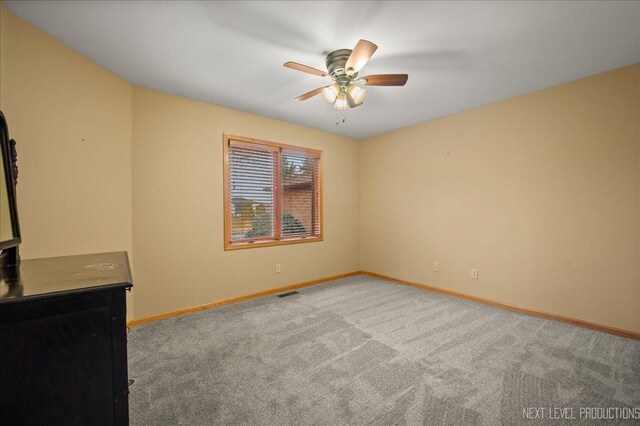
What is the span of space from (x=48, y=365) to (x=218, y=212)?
2650 millimetres

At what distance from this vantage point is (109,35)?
6.72 feet

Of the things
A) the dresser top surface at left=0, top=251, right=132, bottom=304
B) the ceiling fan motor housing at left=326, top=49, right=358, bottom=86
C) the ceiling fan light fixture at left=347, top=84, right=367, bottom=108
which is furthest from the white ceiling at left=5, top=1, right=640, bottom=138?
the dresser top surface at left=0, top=251, right=132, bottom=304

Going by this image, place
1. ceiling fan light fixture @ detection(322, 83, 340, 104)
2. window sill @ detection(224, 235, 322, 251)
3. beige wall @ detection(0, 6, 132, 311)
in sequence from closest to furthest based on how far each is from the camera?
beige wall @ detection(0, 6, 132, 311), ceiling fan light fixture @ detection(322, 83, 340, 104), window sill @ detection(224, 235, 322, 251)

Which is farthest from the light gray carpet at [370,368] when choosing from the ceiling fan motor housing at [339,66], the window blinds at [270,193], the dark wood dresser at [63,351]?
the ceiling fan motor housing at [339,66]

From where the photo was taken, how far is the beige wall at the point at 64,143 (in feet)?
6.44

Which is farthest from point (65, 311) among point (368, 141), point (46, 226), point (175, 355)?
point (368, 141)

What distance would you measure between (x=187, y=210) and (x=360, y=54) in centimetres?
255

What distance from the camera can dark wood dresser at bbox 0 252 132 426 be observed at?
85cm

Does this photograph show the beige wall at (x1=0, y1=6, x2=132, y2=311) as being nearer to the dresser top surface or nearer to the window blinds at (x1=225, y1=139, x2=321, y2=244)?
the dresser top surface

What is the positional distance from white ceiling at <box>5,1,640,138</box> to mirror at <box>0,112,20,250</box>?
3.54 feet

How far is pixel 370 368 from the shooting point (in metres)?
2.04

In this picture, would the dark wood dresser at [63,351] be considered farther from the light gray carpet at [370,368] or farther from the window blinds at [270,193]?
the window blinds at [270,193]

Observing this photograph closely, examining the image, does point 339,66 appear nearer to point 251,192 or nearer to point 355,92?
point 355,92

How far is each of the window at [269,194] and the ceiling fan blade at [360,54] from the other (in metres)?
2.09
